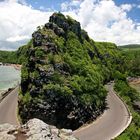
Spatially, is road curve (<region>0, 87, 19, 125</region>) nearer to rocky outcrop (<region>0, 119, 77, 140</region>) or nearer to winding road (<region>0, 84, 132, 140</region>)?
winding road (<region>0, 84, 132, 140</region>)

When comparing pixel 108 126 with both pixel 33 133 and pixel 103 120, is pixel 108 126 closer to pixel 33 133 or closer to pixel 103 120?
pixel 103 120

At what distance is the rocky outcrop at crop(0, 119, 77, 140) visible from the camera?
17848mm

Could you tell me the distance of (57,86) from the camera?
5325cm

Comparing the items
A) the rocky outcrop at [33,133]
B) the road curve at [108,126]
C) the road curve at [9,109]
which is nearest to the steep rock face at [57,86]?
the road curve at [108,126]

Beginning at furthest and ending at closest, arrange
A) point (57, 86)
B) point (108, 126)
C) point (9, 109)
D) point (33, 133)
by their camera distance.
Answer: point (9, 109) < point (57, 86) < point (108, 126) < point (33, 133)

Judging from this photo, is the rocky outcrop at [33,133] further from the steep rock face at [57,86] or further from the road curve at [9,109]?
the road curve at [9,109]

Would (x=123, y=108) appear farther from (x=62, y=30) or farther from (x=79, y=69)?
(x=62, y=30)

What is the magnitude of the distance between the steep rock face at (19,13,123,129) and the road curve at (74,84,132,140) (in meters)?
1.82

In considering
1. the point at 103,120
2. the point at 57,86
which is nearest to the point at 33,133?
the point at 57,86

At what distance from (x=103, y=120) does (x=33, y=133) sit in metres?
39.4

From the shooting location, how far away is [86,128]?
51.7 metres

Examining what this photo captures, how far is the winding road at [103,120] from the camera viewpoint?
47938 millimetres

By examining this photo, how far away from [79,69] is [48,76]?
10.8 meters

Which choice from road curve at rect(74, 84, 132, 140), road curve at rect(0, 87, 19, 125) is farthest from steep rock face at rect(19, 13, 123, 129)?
road curve at rect(0, 87, 19, 125)
